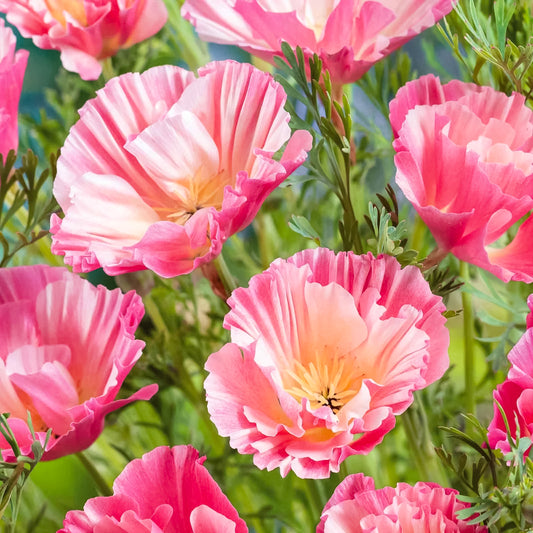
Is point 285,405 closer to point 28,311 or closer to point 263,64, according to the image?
point 28,311

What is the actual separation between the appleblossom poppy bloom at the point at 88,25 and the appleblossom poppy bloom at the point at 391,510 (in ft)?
0.69

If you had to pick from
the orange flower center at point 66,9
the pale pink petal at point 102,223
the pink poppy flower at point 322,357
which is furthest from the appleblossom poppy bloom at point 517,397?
the orange flower center at point 66,9

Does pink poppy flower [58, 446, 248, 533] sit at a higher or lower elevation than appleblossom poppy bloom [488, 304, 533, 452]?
lower

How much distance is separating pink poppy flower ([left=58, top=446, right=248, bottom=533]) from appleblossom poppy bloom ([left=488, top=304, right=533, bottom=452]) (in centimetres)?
8

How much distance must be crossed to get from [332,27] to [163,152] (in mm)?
78

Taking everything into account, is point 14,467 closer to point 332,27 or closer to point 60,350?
point 60,350

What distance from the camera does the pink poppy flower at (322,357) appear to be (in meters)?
0.24

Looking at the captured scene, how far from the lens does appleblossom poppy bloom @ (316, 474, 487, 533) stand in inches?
9.2

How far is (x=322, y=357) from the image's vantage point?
28 cm

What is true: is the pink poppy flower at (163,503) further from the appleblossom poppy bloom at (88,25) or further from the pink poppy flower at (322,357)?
the appleblossom poppy bloom at (88,25)

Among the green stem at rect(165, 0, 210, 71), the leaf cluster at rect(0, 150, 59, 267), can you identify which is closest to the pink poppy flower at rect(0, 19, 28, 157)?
the leaf cluster at rect(0, 150, 59, 267)

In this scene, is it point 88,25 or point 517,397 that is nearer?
point 517,397

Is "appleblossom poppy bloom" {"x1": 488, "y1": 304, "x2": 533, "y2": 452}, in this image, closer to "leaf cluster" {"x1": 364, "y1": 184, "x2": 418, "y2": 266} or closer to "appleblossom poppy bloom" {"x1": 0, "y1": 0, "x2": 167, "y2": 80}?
"leaf cluster" {"x1": 364, "y1": 184, "x2": 418, "y2": 266}

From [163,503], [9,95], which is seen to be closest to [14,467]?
[163,503]
